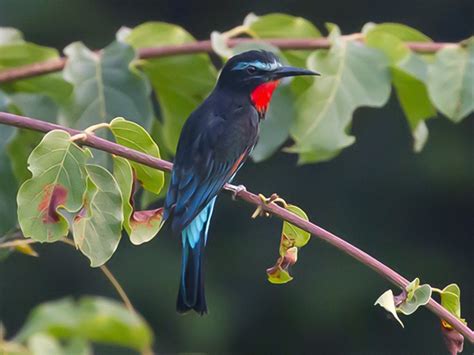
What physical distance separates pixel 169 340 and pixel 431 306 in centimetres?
710

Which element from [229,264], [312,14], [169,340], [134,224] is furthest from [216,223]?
[134,224]

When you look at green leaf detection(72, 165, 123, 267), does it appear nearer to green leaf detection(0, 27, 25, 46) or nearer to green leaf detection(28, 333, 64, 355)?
green leaf detection(28, 333, 64, 355)

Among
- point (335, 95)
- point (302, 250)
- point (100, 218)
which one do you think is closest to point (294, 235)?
point (100, 218)

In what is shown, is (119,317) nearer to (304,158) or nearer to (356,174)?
(304,158)

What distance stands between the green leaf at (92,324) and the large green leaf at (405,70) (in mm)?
1223

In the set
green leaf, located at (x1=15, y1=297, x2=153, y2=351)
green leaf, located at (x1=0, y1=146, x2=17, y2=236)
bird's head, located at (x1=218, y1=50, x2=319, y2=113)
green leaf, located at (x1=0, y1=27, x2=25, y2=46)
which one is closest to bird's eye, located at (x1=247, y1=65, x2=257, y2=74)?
bird's head, located at (x1=218, y1=50, x2=319, y2=113)

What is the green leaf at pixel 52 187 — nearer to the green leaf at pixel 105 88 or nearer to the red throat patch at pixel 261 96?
the green leaf at pixel 105 88

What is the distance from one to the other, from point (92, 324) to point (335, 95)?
45.6 inches

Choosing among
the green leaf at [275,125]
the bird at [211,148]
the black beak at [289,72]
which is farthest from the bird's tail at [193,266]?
the black beak at [289,72]

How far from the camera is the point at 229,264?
9.34 meters

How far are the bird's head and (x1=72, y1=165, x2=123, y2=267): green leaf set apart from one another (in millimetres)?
971

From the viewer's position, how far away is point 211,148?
306 centimetres

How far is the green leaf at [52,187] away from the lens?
218cm

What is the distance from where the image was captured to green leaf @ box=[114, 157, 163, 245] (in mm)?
2322
